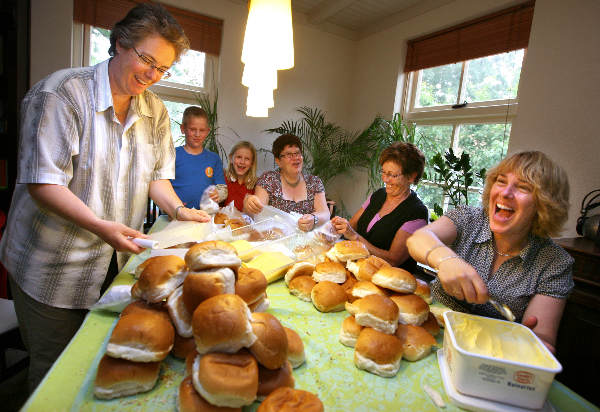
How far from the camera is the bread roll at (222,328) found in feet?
2.15

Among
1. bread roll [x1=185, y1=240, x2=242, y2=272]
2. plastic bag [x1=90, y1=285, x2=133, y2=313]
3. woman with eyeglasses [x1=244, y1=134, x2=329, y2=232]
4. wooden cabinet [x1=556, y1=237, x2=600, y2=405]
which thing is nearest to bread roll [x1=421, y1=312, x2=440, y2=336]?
bread roll [x1=185, y1=240, x2=242, y2=272]

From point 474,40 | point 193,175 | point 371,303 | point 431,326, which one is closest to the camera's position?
point 371,303

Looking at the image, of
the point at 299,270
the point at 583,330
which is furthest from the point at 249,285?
the point at 583,330

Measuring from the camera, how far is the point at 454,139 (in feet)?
14.1

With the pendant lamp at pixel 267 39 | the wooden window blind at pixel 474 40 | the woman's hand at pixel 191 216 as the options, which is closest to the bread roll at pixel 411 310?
the woman's hand at pixel 191 216

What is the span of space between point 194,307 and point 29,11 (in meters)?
4.75

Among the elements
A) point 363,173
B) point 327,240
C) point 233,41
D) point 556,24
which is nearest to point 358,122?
point 363,173

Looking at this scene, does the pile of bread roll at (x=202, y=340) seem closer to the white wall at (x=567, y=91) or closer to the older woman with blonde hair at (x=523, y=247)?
the older woman with blonde hair at (x=523, y=247)

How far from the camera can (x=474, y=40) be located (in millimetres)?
3893

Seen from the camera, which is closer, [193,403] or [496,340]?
[193,403]

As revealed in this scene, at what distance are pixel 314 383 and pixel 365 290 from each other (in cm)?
40

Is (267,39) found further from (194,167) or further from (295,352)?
(194,167)

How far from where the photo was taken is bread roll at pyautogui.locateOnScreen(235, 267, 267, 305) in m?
0.85

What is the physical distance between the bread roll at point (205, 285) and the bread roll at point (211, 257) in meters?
0.02
